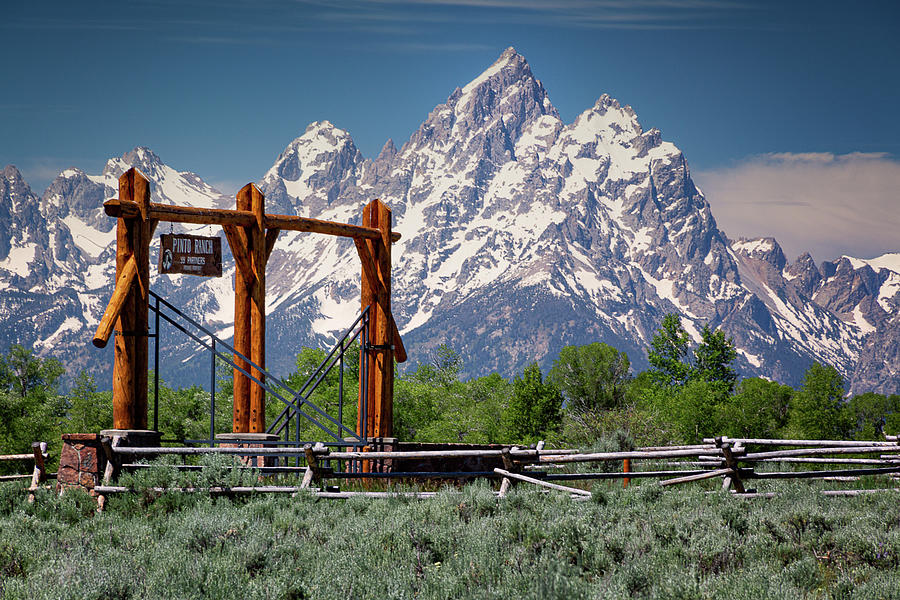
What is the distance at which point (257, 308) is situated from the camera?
1287 centimetres

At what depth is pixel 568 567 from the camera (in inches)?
245

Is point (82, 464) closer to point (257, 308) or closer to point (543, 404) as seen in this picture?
point (257, 308)

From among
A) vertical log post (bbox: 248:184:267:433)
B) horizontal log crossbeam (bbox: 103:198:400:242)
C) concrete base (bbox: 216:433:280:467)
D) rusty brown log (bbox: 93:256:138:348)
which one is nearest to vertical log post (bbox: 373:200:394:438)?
horizontal log crossbeam (bbox: 103:198:400:242)

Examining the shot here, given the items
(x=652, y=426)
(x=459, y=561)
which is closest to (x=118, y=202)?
(x=459, y=561)

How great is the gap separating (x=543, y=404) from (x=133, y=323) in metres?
43.7

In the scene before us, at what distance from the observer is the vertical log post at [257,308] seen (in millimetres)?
12516

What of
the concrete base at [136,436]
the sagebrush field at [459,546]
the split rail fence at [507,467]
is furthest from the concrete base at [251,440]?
the sagebrush field at [459,546]

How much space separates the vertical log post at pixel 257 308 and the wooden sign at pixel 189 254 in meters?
0.54

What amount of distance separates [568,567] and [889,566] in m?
2.50

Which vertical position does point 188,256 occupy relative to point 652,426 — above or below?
above

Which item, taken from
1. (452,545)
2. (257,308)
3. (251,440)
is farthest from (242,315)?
(452,545)

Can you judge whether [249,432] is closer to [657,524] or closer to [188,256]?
[188,256]

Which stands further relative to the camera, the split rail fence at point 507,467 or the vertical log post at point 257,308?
the vertical log post at point 257,308

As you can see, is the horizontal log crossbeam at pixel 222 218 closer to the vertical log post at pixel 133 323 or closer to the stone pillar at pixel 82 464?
the vertical log post at pixel 133 323
